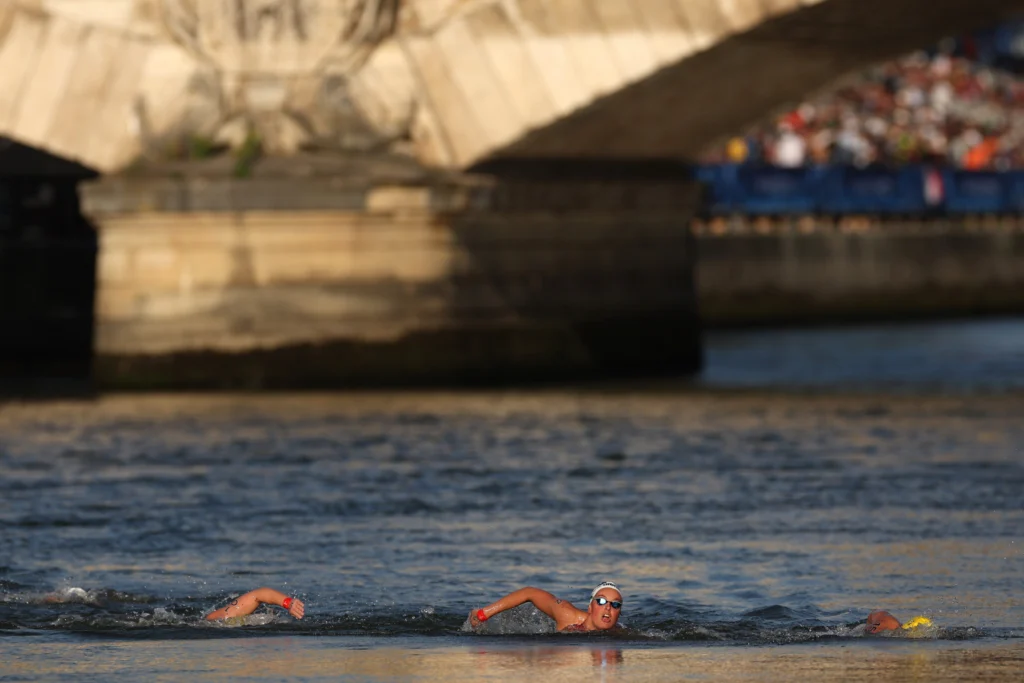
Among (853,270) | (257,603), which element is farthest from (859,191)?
(257,603)

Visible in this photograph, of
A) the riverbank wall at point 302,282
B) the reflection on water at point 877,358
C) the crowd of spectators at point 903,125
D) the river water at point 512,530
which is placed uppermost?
the crowd of spectators at point 903,125

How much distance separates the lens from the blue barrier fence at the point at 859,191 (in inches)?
2365

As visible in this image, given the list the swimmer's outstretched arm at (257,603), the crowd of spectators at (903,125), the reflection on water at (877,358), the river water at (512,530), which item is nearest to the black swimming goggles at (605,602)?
the river water at (512,530)

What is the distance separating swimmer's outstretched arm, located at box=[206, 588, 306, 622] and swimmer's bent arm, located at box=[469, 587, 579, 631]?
42.0 inches

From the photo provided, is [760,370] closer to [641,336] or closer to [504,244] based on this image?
[641,336]

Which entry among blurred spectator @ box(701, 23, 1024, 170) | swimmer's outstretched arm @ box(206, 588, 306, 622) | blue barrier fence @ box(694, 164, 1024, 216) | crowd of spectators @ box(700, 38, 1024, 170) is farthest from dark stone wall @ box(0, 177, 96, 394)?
swimmer's outstretched arm @ box(206, 588, 306, 622)

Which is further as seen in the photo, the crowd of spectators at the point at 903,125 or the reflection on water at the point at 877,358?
the crowd of spectators at the point at 903,125

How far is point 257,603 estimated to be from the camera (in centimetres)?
1662

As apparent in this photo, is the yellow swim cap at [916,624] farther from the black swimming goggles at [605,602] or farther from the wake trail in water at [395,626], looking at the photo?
the black swimming goggles at [605,602]

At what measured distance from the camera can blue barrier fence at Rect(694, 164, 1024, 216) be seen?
197 ft

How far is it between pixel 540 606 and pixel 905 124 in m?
53.5

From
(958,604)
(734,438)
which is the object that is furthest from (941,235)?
(958,604)

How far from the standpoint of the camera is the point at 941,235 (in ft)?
203

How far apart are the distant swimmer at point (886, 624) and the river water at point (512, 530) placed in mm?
80
